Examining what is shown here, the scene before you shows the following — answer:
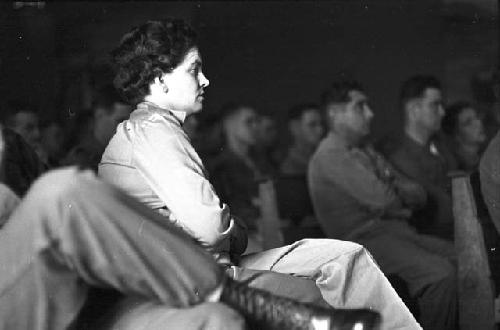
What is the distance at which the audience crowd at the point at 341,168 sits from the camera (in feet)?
5.46

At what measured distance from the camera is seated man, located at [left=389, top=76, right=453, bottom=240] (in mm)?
2627

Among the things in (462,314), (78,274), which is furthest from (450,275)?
(78,274)

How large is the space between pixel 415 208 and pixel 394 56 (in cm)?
118

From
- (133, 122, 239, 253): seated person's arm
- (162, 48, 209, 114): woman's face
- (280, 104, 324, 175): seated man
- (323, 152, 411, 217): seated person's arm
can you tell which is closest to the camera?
(133, 122, 239, 253): seated person's arm

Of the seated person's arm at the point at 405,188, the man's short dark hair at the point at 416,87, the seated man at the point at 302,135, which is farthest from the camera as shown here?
the seated man at the point at 302,135

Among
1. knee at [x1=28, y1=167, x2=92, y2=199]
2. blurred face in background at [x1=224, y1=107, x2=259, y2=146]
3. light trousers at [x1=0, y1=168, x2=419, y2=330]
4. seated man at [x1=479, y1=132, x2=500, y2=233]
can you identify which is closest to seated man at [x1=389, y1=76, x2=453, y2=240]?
seated man at [x1=479, y1=132, x2=500, y2=233]

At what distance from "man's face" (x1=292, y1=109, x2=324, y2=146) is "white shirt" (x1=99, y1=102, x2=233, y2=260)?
2.23m

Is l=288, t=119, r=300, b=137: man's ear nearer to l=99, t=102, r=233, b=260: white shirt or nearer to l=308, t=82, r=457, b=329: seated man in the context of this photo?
l=308, t=82, r=457, b=329: seated man

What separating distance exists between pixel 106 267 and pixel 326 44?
8.26ft

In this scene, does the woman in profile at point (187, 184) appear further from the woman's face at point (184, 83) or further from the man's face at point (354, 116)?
the man's face at point (354, 116)

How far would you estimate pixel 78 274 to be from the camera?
1.25 m

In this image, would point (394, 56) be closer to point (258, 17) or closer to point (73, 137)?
point (258, 17)

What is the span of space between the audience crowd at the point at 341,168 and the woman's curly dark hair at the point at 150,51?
5 centimetres

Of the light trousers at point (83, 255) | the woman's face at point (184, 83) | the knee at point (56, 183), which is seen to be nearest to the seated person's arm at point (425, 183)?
the woman's face at point (184, 83)
